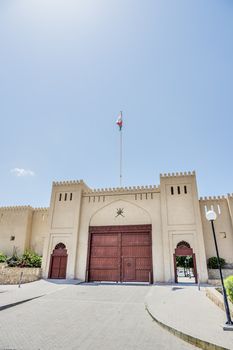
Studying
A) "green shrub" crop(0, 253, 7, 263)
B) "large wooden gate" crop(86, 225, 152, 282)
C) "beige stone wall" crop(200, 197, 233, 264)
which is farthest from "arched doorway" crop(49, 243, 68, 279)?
"beige stone wall" crop(200, 197, 233, 264)

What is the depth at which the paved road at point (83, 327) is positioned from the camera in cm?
512

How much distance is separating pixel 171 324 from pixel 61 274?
14167 millimetres

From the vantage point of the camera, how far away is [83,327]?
6.41m

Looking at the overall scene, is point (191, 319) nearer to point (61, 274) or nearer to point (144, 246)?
point (144, 246)

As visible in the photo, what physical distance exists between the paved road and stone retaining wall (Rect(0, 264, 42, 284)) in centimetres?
810

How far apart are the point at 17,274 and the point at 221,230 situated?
1540cm

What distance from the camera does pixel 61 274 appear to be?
18.4 meters

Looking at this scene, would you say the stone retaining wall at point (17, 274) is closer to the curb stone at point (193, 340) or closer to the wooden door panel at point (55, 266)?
the wooden door panel at point (55, 266)

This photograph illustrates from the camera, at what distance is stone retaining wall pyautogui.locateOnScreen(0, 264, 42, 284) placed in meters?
16.7

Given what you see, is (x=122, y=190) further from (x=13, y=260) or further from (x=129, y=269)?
(x=13, y=260)

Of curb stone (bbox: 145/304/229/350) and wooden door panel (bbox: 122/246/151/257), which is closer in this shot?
curb stone (bbox: 145/304/229/350)

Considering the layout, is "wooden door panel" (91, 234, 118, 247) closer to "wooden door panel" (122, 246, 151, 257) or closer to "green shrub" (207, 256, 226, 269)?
"wooden door panel" (122, 246, 151, 257)

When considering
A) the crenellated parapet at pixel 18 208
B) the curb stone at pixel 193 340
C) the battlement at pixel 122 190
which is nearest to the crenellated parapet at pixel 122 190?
the battlement at pixel 122 190

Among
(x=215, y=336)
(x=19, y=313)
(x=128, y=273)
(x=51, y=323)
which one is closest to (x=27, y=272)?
(x=128, y=273)
